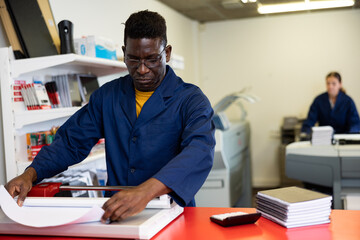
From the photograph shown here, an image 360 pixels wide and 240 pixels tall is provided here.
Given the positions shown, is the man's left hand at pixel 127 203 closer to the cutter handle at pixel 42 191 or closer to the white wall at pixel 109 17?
the cutter handle at pixel 42 191

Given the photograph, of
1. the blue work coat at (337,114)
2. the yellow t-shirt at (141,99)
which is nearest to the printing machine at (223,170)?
the blue work coat at (337,114)

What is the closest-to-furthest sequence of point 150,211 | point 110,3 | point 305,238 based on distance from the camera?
point 305,238, point 150,211, point 110,3

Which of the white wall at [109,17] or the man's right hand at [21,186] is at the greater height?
the white wall at [109,17]

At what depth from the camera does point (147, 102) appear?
1469mm

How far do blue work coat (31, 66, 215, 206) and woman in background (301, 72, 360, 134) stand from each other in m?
3.31

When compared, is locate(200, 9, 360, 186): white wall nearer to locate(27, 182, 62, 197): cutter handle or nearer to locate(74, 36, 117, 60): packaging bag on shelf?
locate(74, 36, 117, 60): packaging bag on shelf

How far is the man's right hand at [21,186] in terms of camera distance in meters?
1.30

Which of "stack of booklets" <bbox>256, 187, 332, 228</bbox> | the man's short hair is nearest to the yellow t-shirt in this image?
the man's short hair

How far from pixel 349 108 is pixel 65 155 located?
3.67 meters

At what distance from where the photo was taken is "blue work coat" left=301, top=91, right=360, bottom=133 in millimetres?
4406

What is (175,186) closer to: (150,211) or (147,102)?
(150,211)

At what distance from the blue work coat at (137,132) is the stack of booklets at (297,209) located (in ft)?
0.73

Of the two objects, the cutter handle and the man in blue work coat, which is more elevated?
the man in blue work coat

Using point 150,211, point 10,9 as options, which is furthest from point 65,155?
point 10,9
